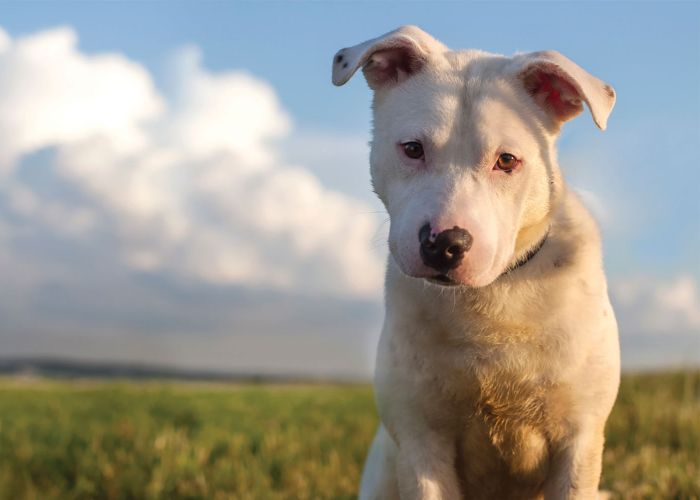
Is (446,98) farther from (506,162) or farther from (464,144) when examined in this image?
(506,162)

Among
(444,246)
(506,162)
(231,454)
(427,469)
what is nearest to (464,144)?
(506,162)

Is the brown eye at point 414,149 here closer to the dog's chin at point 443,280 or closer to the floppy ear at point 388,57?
the floppy ear at point 388,57

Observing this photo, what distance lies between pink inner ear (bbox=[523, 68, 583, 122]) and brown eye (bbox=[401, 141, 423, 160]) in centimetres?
70

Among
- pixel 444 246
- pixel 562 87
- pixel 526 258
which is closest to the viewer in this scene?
pixel 444 246

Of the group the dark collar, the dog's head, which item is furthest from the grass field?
the dog's head

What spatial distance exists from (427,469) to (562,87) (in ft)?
6.73

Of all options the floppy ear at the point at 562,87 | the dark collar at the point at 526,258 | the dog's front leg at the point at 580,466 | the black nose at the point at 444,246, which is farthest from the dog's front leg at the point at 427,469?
the floppy ear at the point at 562,87

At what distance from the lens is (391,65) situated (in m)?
4.27

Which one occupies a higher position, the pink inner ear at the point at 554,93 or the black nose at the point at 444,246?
the pink inner ear at the point at 554,93

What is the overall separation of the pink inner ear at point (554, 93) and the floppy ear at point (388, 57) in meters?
0.54

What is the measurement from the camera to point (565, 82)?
13.1ft

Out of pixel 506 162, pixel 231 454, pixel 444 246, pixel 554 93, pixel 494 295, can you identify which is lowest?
pixel 231 454

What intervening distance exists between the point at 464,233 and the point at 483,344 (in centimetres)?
86

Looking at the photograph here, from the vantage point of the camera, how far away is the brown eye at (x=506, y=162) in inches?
149
